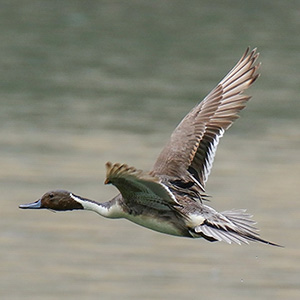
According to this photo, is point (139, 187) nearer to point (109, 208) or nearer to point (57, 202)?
point (109, 208)

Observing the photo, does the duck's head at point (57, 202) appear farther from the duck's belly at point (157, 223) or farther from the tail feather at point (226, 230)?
the tail feather at point (226, 230)

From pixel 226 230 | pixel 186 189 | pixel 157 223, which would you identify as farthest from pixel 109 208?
pixel 226 230

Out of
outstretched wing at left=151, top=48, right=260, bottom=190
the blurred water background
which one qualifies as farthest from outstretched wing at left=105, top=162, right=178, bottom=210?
the blurred water background

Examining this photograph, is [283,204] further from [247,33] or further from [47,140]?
[247,33]

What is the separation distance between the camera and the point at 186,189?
7.44 metres

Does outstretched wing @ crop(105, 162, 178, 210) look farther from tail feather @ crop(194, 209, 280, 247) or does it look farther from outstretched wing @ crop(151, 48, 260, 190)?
outstretched wing @ crop(151, 48, 260, 190)

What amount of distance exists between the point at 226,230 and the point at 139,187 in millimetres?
541

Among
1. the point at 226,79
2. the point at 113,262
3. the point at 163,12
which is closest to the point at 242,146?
the point at 113,262

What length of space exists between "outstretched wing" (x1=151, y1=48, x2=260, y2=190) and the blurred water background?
2.08 metres

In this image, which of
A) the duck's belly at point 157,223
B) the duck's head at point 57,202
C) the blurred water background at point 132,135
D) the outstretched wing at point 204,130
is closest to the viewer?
the duck's belly at point 157,223

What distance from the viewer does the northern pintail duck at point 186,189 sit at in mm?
6895

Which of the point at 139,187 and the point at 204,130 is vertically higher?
the point at 204,130

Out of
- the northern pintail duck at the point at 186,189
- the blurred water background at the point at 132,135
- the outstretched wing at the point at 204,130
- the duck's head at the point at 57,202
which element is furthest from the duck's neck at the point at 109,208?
the blurred water background at the point at 132,135

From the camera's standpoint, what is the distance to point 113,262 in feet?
33.8
